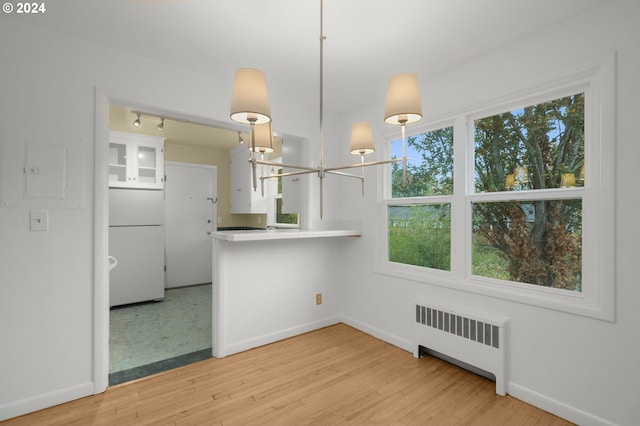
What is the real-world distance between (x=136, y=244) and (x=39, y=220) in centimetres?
243

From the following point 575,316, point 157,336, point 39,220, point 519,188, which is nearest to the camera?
point 575,316

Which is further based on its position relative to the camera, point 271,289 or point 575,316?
point 271,289

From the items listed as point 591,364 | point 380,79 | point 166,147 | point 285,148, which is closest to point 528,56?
point 380,79

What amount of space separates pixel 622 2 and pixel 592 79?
40cm

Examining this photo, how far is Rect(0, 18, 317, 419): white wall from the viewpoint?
1.92 metres

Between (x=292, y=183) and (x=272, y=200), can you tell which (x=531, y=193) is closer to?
(x=292, y=183)

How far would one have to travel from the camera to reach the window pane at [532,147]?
6.50 ft

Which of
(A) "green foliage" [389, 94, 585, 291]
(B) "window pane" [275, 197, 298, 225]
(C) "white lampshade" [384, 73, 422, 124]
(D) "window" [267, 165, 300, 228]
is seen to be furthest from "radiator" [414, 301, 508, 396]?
(D) "window" [267, 165, 300, 228]

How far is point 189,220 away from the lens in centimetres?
524

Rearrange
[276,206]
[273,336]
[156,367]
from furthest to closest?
[276,206]
[273,336]
[156,367]

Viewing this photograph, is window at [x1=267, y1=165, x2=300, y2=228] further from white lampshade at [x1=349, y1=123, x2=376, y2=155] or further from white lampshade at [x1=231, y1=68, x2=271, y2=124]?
white lampshade at [x1=231, y1=68, x2=271, y2=124]

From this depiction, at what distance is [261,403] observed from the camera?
2.04 metres

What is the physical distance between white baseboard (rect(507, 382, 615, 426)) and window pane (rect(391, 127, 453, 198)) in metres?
1.53

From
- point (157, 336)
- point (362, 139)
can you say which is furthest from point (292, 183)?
point (157, 336)
